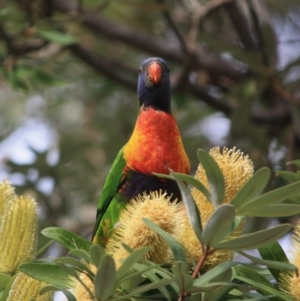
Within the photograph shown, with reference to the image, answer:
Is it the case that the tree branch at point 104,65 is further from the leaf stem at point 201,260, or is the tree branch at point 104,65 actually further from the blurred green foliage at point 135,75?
the leaf stem at point 201,260

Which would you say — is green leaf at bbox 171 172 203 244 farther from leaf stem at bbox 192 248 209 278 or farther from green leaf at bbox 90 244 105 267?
green leaf at bbox 90 244 105 267

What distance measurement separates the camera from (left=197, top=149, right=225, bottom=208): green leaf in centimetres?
136

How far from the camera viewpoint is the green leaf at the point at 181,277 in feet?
4.25

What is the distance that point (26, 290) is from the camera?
59.9 inches

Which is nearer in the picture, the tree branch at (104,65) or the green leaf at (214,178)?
the green leaf at (214,178)

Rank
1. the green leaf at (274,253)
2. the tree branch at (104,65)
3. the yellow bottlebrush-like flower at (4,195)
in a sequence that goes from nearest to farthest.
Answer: the green leaf at (274,253) → the yellow bottlebrush-like flower at (4,195) → the tree branch at (104,65)

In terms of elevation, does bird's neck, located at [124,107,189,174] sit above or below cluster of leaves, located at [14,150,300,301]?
above

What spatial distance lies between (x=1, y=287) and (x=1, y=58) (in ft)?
6.11

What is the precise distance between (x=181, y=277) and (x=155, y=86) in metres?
1.71

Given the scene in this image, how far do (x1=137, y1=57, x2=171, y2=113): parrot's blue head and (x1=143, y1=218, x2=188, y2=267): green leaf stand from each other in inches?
60.0

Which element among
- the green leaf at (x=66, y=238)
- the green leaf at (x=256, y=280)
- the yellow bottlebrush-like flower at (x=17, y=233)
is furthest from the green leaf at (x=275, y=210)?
the yellow bottlebrush-like flower at (x=17, y=233)

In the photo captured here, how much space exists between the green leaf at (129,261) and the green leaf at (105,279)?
2cm

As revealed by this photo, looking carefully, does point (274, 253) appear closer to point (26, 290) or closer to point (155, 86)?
point (26, 290)

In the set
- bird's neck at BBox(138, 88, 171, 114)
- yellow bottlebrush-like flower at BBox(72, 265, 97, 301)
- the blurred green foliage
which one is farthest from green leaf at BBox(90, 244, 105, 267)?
the blurred green foliage
